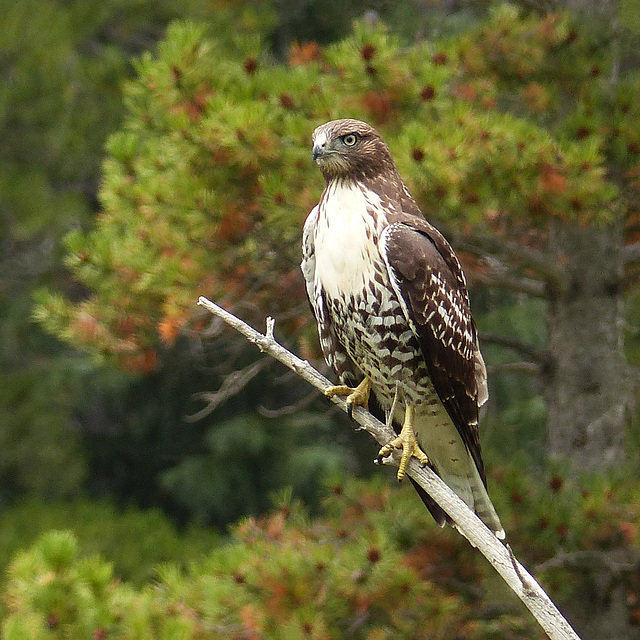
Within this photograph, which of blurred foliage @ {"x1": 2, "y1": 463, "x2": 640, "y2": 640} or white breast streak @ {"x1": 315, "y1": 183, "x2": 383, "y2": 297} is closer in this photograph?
white breast streak @ {"x1": 315, "y1": 183, "x2": 383, "y2": 297}

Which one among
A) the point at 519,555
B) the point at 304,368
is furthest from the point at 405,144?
the point at 519,555

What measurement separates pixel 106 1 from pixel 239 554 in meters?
6.56

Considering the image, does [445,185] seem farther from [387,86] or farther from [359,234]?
[359,234]

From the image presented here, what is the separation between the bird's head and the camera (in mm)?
3078

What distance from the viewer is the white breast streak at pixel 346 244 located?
117 inches

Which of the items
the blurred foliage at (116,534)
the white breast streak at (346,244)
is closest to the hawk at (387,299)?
the white breast streak at (346,244)

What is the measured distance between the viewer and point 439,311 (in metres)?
3.05

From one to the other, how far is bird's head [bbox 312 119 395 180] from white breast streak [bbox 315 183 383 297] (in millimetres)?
76

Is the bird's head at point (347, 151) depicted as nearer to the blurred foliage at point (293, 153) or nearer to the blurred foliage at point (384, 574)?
the blurred foliage at point (293, 153)

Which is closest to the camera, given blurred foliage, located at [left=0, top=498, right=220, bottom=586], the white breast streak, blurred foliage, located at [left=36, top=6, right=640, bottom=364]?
the white breast streak

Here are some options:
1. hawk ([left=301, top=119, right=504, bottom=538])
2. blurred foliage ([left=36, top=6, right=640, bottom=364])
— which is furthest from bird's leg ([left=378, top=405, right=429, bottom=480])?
blurred foliage ([left=36, top=6, right=640, bottom=364])

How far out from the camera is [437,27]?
17.0 feet

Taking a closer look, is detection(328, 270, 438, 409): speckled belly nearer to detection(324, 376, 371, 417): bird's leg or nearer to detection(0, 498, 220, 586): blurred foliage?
detection(324, 376, 371, 417): bird's leg

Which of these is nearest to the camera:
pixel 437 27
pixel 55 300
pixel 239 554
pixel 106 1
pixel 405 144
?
pixel 405 144
